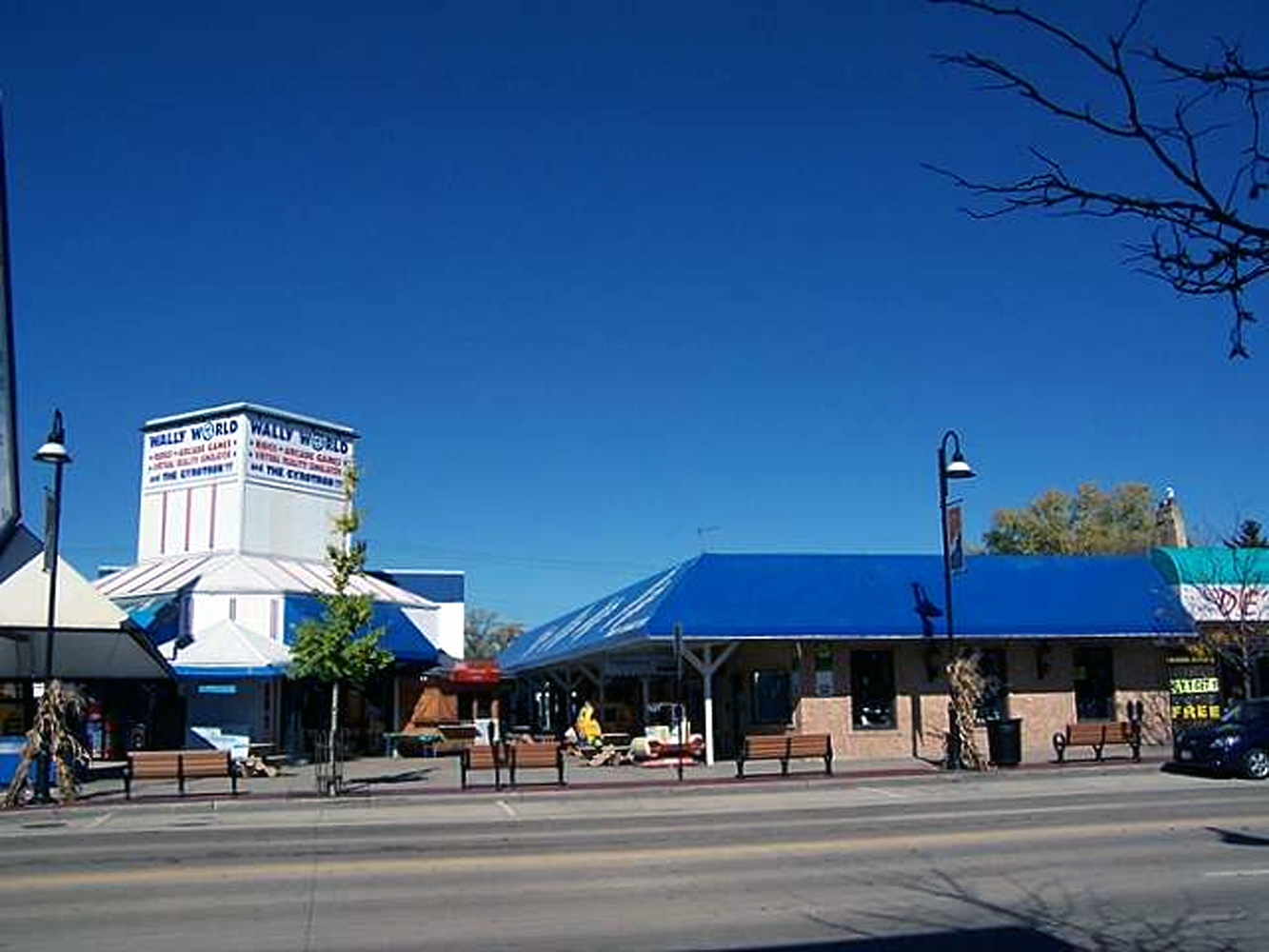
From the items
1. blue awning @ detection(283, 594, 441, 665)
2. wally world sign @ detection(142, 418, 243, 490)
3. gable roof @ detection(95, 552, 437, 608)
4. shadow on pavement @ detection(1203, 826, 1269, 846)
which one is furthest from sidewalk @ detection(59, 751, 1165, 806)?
wally world sign @ detection(142, 418, 243, 490)

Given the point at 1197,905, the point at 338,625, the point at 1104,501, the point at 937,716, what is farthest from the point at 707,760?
the point at 1104,501

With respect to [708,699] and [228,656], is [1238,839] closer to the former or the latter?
[708,699]

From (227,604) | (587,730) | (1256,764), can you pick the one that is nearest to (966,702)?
(1256,764)

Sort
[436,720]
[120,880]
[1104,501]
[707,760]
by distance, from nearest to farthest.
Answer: [120,880]
[707,760]
[436,720]
[1104,501]

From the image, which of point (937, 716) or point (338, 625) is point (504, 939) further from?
point (937, 716)

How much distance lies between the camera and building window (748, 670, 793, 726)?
1294 inches

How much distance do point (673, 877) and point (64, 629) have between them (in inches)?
846

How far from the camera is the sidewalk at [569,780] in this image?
26.3 metres

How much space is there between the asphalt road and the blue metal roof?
8.54m

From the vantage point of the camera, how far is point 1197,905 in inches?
432

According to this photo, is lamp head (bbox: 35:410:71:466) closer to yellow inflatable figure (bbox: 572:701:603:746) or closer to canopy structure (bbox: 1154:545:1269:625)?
yellow inflatable figure (bbox: 572:701:603:746)

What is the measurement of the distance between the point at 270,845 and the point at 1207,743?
1781 cm

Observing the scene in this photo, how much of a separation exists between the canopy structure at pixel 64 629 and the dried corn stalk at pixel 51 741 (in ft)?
14.7

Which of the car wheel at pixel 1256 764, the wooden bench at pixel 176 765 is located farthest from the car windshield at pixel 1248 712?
the wooden bench at pixel 176 765
